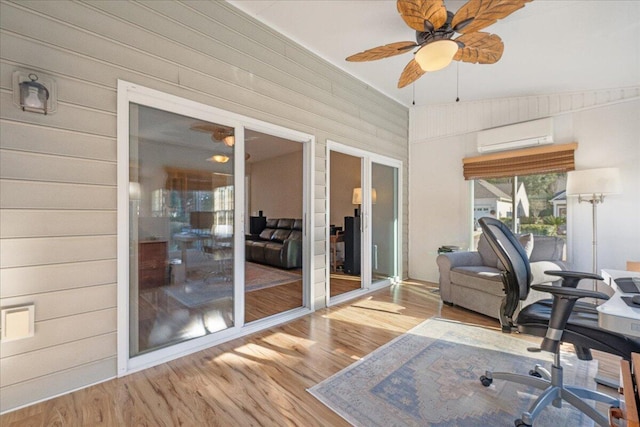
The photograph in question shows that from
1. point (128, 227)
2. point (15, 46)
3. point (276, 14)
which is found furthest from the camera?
point (276, 14)

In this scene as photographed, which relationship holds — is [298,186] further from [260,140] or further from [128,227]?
[128,227]

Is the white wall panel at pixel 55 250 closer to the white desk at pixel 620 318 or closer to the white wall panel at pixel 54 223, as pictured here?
the white wall panel at pixel 54 223

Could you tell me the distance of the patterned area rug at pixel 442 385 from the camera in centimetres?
167

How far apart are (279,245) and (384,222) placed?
2.26 m

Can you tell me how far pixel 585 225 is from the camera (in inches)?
141

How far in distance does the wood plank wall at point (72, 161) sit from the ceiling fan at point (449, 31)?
1568 mm

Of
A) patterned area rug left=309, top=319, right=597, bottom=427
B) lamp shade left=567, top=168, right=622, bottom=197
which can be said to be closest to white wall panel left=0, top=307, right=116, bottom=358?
patterned area rug left=309, top=319, right=597, bottom=427

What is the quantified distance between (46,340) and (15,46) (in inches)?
69.3

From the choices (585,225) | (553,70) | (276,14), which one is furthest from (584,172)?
(276,14)

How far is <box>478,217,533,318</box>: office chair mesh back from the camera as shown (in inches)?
72.0

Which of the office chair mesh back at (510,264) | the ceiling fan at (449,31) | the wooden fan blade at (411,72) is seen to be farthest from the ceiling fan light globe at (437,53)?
the office chair mesh back at (510,264)

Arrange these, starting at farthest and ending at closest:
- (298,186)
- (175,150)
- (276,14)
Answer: (298,186), (276,14), (175,150)

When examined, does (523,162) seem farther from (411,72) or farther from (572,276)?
(572,276)

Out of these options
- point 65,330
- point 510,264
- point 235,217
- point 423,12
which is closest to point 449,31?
point 423,12
